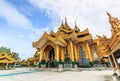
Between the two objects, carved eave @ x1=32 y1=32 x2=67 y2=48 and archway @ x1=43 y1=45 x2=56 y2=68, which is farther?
archway @ x1=43 y1=45 x2=56 y2=68

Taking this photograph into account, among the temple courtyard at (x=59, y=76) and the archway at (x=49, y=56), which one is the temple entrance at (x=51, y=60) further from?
the temple courtyard at (x=59, y=76)

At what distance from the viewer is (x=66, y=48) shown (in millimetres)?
17984

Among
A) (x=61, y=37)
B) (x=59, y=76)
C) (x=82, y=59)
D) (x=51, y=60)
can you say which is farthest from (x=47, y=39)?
(x=59, y=76)

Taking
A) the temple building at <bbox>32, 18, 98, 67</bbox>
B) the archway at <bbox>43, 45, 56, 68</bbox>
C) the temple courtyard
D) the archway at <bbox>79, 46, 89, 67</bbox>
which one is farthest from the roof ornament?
the archway at <bbox>79, 46, 89, 67</bbox>

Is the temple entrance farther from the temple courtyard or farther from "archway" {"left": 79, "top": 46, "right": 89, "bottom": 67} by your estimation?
the temple courtyard

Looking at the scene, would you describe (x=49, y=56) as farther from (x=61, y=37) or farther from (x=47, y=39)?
(x=61, y=37)

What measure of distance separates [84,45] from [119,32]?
48.0 ft

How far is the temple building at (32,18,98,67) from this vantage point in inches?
648

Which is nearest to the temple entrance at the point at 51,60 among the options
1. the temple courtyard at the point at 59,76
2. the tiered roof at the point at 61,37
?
the tiered roof at the point at 61,37

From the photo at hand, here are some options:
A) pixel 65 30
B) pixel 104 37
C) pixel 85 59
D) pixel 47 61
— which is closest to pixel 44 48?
pixel 47 61

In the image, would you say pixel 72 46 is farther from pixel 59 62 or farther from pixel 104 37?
pixel 104 37

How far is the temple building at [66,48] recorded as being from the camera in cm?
1647

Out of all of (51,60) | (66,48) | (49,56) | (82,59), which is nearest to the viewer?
(66,48)

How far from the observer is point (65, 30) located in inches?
837
